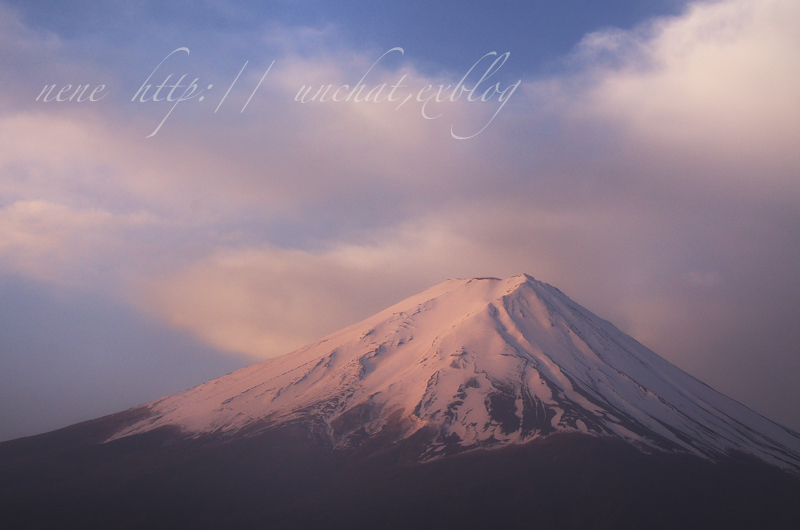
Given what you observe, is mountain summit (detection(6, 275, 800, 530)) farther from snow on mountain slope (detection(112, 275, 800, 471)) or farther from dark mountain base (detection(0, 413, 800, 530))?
snow on mountain slope (detection(112, 275, 800, 471))

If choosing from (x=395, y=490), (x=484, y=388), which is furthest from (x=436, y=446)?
(x=484, y=388)

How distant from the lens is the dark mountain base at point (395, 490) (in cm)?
7300

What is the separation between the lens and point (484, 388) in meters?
98.9

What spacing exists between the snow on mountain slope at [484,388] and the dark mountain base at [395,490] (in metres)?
5.08

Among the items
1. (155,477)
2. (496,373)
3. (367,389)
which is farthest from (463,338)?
(155,477)

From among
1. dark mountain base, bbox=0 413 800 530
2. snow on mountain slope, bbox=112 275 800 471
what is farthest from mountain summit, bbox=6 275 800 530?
snow on mountain slope, bbox=112 275 800 471

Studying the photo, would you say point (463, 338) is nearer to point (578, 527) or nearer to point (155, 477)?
point (578, 527)

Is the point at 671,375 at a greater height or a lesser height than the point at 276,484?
greater

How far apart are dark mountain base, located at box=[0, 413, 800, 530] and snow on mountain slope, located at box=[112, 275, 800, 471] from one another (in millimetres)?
5078

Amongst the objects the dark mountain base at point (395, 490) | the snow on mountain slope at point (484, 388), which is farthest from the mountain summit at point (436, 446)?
the snow on mountain slope at point (484, 388)

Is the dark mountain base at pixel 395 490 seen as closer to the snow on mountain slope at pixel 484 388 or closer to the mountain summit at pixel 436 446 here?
the mountain summit at pixel 436 446

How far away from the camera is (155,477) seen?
279 feet

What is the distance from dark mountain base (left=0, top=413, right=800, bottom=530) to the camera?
73.0 metres

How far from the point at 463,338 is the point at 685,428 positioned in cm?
3683
